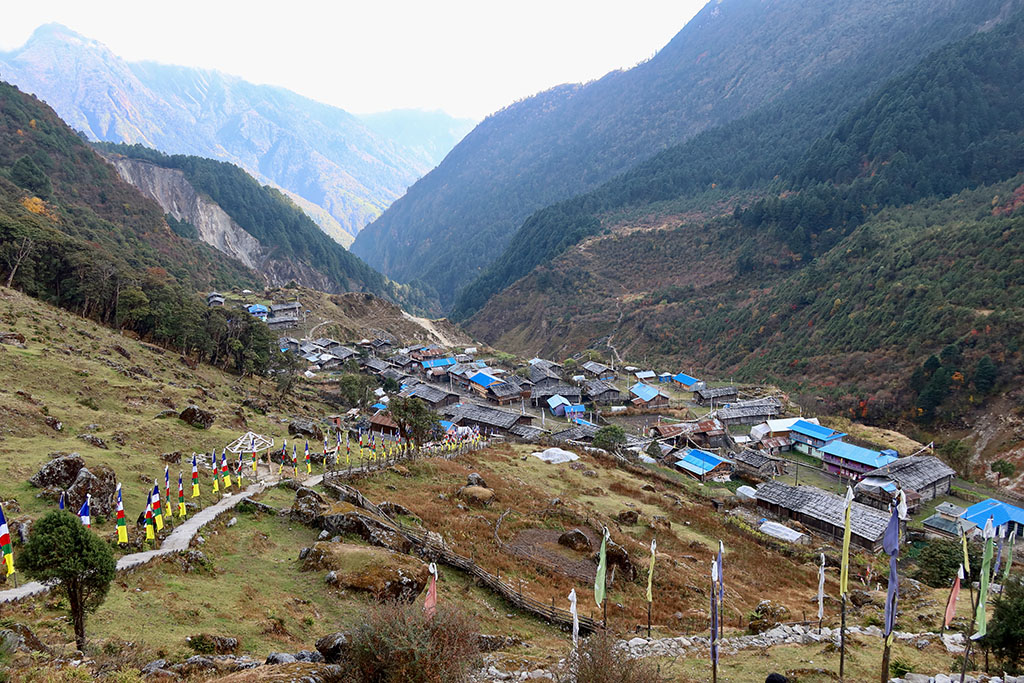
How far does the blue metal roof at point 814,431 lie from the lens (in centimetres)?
5653

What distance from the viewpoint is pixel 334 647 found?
1229cm

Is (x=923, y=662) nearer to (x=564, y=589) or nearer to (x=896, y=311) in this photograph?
(x=564, y=589)

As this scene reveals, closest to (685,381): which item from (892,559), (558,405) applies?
(558,405)

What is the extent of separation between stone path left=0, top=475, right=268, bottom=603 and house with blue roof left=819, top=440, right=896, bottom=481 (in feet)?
163

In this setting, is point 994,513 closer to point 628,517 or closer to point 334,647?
point 628,517

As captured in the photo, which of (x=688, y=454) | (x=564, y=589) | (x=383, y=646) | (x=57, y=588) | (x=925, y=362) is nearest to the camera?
(x=383, y=646)

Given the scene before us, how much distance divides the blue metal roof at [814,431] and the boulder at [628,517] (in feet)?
107

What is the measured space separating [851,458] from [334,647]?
52219 mm

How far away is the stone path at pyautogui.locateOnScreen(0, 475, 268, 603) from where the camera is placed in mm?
15039

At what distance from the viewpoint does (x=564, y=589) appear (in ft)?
76.5

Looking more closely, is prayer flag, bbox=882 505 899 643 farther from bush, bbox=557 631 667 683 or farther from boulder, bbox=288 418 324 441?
boulder, bbox=288 418 324 441

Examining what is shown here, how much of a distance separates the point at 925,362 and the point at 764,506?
122ft

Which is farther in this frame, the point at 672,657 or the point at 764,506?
the point at 764,506

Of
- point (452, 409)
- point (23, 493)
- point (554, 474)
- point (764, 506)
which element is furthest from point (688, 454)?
point (23, 493)
